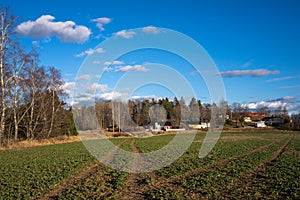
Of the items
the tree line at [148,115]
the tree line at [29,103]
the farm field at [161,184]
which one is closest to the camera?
the farm field at [161,184]

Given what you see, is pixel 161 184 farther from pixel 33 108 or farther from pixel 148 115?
pixel 148 115

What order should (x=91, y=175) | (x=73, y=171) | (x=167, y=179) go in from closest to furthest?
1. (x=167, y=179)
2. (x=91, y=175)
3. (x=73, y=171)

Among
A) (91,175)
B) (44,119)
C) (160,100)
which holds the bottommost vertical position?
(91,175)

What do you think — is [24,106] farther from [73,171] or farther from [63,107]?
[73,171]

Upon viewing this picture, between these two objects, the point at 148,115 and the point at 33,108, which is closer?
the point at 33,108

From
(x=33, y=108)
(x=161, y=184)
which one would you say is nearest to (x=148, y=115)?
(x=33, y=108)

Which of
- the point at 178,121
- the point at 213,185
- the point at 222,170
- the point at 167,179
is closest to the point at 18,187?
the point at 167,179

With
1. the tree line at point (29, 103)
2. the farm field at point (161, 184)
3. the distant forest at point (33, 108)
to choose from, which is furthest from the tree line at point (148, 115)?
the farm field at point (161, 184)

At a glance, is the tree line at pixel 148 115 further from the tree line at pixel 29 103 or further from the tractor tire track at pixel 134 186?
the tractor tire track at pixel 134 186

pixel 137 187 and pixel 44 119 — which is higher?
pixel 44 119

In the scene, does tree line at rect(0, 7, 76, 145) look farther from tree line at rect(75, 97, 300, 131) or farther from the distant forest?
tree line at rect(75, 97, 300, 131)

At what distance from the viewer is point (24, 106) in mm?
45500

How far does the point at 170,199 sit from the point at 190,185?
2.47 meters

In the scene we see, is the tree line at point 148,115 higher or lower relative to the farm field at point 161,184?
higher
